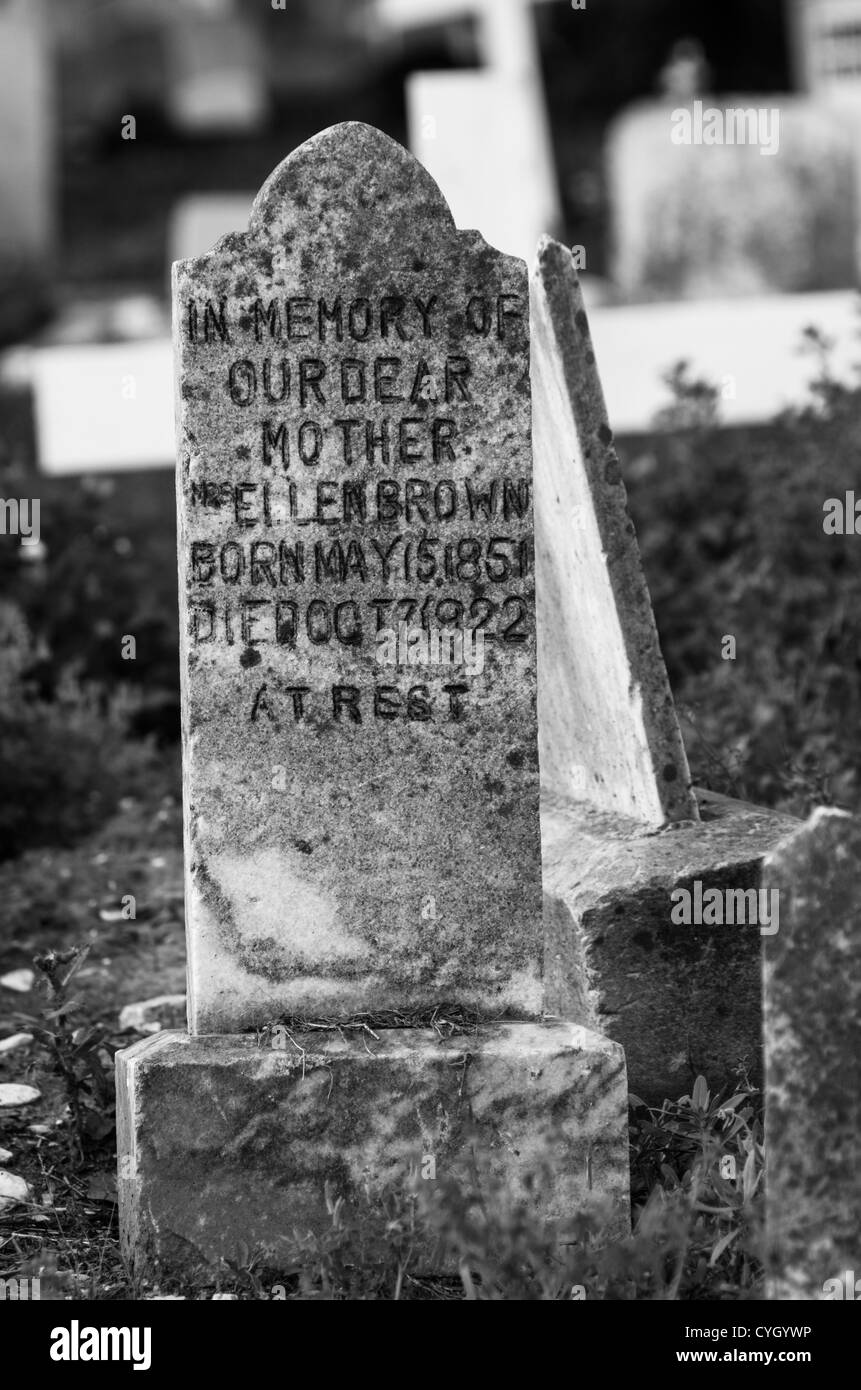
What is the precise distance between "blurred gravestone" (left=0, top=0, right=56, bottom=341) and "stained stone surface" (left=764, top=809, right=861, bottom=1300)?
1180 cm

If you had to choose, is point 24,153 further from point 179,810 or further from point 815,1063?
point 815,1063

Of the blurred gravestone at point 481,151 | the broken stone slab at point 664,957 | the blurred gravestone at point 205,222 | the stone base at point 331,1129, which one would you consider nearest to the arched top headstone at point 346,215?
the broken stone slab at point 664,957

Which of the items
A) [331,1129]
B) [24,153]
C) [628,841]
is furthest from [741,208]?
[331,1129]

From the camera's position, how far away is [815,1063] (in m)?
3.06

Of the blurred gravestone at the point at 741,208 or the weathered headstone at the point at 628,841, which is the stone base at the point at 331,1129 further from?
the blurred gravestone at the point at 741,208

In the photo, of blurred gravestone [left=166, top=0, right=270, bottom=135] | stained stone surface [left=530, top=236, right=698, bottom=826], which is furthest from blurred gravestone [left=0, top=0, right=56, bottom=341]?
stained stone surface [left=530, top=236, right=698, bottom=826]

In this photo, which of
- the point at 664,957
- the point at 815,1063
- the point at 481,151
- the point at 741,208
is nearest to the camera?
the point at 815,1063

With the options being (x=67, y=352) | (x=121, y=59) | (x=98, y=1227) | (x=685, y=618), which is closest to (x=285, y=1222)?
(x=98, y=1227)

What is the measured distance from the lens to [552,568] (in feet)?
14.5

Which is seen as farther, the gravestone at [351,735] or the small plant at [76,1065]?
the small plant at [76,1065]

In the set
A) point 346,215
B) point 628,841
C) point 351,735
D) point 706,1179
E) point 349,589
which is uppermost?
point 346,215

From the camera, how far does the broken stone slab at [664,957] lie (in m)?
3.99

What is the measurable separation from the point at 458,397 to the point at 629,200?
26.0 ft

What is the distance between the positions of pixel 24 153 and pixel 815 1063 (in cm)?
1369
